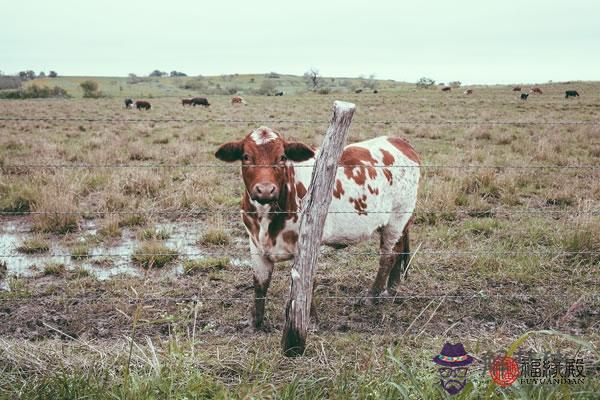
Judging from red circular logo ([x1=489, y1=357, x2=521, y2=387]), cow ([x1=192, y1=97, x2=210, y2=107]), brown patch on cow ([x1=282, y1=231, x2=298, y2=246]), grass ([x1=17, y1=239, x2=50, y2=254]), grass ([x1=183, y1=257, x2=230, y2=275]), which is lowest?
grass ([x1=183, y1=257, x2=230, y2=275])

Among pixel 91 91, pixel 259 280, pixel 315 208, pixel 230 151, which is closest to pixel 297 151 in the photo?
pixel 230 151

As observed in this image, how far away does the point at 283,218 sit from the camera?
4.16m

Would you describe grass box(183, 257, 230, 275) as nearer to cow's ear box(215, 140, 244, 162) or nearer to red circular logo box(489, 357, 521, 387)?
cow's ear box(215, 140, 244, 162)

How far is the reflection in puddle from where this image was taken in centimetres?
566

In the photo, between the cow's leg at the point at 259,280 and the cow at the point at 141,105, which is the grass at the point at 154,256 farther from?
the cow at the point at 141,105

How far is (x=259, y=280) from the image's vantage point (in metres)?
4.38

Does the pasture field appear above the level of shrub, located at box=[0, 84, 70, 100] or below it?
below

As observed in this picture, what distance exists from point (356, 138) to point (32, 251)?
10.3m

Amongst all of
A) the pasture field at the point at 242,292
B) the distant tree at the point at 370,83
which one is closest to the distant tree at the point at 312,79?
the distant tree at the point at 370,83

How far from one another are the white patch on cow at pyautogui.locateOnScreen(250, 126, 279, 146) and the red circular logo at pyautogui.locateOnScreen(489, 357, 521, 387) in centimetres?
234

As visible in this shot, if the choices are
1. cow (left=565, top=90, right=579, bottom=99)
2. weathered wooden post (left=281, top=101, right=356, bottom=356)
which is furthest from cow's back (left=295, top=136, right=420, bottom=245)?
cow (left=565, top=90, right=579, bottom=99)

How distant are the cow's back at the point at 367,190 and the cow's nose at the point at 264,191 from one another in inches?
30.3

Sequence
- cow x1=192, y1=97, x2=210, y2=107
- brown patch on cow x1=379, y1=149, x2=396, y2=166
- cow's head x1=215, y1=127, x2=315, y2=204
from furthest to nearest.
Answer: cow x1=192, y1=97, x2=210, y2=107, brown patch on cow x1=379, y1=149, x2=396, y2=166, cow's head x1=215, y1=127, x2=315, y2=204

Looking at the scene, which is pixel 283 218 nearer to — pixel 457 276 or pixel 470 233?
pixel 457 276
